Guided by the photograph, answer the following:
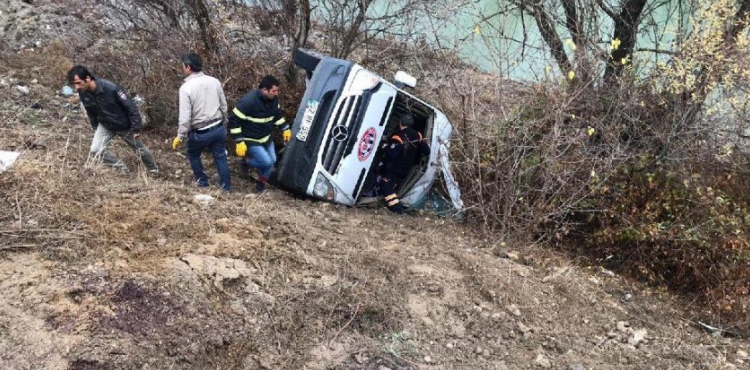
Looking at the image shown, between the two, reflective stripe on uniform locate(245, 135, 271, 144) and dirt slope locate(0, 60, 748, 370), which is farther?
reflective stripe on uniform locate(245, 135, 271, 144)

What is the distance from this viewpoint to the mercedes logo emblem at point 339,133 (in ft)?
17.6

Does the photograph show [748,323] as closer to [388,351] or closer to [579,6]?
[388,351]

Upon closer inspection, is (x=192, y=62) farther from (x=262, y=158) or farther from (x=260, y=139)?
(x=262, y=158)

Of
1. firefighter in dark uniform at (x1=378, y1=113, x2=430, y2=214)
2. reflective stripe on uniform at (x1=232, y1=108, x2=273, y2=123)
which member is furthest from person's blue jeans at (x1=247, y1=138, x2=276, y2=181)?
firefighter in dark uniform at (x1=378, y1=113, x2=430, y2=214)

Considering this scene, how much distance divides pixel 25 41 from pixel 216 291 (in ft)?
21.5

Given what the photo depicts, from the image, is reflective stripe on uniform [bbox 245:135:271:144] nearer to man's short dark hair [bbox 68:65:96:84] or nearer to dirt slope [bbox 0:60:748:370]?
dirt slope [bbox 0:60:748:370]

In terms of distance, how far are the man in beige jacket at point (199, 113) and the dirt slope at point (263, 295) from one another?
52cm

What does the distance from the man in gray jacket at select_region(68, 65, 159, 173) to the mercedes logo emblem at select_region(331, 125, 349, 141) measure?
6.09ft

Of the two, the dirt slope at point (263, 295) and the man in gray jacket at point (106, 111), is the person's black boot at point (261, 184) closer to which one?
the dirt slope at point (263, 295)

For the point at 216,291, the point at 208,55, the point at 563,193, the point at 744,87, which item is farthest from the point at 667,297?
the point at 208,55

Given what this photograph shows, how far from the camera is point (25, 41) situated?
7633 mm

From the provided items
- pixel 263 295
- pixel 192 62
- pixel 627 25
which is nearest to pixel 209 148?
pixel 192 62

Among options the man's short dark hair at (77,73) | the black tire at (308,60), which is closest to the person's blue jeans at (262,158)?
the black tire at (308,60)

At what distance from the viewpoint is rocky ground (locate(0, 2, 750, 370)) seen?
293 centimetres
